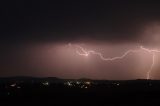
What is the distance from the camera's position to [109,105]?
54.0m

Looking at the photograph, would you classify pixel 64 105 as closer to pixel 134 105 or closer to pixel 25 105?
pixel 25 105

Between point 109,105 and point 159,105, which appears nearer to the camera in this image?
point 159,105

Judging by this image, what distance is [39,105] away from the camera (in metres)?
54.7

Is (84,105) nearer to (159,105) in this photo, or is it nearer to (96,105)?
(96,105)

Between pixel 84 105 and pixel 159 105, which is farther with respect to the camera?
pixel 84 105

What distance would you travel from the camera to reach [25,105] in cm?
5538

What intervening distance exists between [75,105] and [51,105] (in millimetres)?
2976

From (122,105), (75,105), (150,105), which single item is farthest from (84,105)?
(150,105)

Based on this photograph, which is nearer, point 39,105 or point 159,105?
point 159,105

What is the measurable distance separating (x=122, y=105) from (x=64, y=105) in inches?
281

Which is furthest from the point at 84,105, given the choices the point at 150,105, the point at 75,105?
the point at 150,105

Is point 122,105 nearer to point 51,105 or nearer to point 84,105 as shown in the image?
point 84,105

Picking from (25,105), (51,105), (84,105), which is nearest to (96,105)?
(84,105)

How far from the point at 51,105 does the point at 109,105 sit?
7.13 meters
